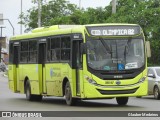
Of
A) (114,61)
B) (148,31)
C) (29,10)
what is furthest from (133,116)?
(29,10)

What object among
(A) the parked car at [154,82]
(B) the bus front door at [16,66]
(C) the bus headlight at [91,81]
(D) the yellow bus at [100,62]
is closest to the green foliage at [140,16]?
(A) the parked car at [154,82]

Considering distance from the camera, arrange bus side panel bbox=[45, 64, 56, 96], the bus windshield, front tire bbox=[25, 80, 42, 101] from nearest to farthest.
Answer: the bus windshield
bus side panel bbox=[45, 64, 56, 96]
front tire bbox=[25, 80, 42, 101]

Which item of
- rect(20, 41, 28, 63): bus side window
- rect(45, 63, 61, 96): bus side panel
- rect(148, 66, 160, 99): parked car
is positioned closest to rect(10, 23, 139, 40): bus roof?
rect(20, 41, 28, 63): bus side window

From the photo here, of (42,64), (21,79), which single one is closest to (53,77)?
(42,64)

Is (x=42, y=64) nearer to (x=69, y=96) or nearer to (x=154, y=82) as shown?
(x=69, y=96)

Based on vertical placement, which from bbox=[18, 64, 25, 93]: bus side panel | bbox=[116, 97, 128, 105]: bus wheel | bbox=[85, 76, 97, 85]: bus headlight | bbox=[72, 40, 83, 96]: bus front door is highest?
bbox=[72, 40, 83, 96]: bus front door

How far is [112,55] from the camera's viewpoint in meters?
22.0

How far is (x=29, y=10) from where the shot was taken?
248ft

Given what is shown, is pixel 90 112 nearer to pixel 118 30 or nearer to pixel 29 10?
pixel 118 30

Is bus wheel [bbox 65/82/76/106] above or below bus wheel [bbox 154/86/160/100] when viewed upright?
above

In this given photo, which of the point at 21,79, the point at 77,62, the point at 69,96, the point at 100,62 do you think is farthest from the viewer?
the point at 21,79

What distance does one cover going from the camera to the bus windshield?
21.9 meters

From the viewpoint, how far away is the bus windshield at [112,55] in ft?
71.9

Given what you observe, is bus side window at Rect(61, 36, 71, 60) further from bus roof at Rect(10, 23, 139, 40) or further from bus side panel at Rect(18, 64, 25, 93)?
bus side panel at Rect(18, 64, 25, 93)
